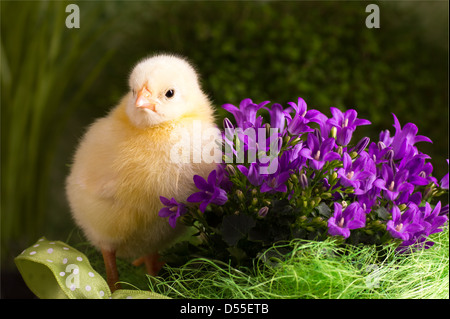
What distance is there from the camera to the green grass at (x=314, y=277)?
1.36ft

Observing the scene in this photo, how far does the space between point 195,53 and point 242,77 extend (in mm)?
126

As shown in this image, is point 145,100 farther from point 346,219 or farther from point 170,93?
point 346,219

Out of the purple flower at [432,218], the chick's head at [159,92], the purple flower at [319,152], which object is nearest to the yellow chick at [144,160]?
the chick's head at [159,92]

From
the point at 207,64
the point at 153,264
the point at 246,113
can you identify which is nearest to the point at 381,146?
the point at 246,113

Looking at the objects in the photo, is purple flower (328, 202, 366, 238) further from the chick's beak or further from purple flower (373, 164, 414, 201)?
the chick's beak

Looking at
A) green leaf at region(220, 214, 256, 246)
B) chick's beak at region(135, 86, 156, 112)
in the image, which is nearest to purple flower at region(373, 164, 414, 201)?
green leaf at region(220, 214, 256, 246)

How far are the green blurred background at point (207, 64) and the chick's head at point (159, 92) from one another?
0.68 feet

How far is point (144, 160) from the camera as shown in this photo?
45 centimetres

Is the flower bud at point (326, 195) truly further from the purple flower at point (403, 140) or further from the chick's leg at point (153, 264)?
the chick's leg at point (153, 264)

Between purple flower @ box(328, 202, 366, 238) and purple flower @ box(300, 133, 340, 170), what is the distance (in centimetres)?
4

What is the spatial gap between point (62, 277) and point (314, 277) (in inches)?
9.4

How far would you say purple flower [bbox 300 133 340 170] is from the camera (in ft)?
1.32
